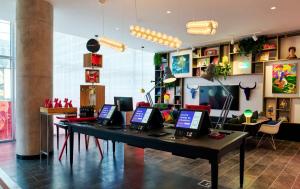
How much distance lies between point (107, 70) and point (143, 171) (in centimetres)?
563

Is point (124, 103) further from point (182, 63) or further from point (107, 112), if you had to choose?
point (182, 63)

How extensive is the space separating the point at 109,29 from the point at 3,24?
2.95 metres

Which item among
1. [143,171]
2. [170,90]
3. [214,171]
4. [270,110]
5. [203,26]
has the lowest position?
[143,171]

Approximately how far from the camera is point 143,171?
13.3 ft

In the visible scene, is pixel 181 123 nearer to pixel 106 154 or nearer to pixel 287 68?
pixel 106 154

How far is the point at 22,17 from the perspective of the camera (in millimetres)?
4660

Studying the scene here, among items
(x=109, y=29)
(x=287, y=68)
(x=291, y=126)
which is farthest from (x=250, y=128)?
(x=109, y=29)

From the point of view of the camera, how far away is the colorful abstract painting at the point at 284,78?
22.4 ft

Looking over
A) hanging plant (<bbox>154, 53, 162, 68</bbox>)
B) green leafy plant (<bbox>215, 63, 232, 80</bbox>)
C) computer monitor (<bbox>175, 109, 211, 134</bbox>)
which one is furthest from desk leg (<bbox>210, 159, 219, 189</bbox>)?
hanging plant (<bbox>154, 53, 162, 68</bbox>)

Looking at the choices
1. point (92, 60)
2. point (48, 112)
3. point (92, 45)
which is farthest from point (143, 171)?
point (92, 45)

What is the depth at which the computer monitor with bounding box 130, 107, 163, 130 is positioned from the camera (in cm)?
336

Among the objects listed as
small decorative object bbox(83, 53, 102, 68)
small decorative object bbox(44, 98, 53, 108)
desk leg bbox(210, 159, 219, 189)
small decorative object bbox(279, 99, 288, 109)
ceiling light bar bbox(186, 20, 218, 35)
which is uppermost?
ceiling light bar bbox(186, 20, 218, 35)

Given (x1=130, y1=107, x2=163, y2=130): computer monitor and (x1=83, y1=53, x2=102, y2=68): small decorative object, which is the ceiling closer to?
(x1=83, y1=53, x2=102, y2=68): small decorative object

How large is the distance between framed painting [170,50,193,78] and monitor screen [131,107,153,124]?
5949 mm
